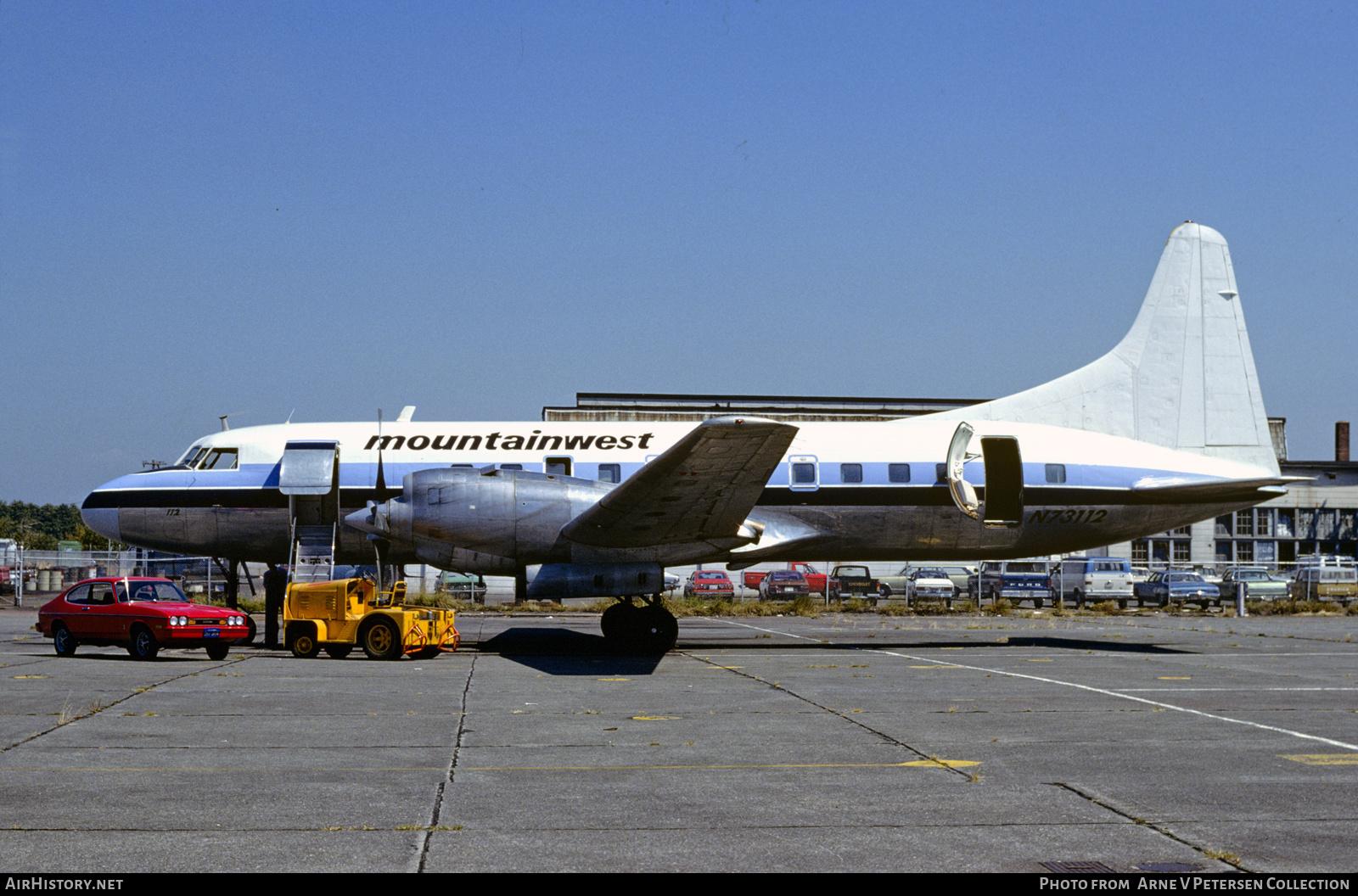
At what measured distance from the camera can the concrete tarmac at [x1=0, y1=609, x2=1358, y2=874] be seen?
6215 mm

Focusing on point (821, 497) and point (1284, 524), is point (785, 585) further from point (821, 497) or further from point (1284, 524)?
point (1284, 524)

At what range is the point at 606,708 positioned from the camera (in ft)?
41.4

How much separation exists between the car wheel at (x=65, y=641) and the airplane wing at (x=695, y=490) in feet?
27.6

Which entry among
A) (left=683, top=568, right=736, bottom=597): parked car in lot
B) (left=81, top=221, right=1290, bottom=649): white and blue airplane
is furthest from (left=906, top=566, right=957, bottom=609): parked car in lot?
(left=81, top=221, right=1290, bottom=649): white and blue airplane

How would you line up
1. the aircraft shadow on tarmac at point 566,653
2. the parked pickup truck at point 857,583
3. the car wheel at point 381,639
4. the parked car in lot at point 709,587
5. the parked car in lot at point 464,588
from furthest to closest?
the parked pickup truck at point 857,583
the parked car in lot at point 709,587
the parked car in lot at point 464,588
the car wheel at point 381,639
the aircraft shadow on tarmac at point 566,653

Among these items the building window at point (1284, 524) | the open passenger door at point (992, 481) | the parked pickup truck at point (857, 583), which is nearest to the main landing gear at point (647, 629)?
the open passenger door at point (992, 481)

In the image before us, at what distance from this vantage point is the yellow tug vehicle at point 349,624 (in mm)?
18641

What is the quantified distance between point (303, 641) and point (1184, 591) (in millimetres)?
35040

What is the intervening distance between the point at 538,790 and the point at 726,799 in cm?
133

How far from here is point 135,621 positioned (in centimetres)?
1856

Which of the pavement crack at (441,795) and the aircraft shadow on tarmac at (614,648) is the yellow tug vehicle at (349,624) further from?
the pavement crack at (441,795)
